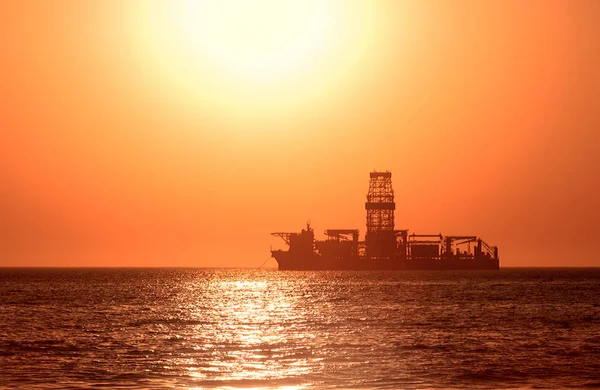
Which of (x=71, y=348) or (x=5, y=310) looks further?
(x=5, y=310)

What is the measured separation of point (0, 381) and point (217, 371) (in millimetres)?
9791

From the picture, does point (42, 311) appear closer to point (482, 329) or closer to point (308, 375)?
point (482, 329)

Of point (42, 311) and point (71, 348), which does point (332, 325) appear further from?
point (42, 311)

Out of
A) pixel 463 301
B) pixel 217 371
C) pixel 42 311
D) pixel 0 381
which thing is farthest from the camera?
pixel 463 301

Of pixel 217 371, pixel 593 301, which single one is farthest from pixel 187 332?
pixel 593 301

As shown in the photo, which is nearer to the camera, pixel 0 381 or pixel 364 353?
pixel 0 381

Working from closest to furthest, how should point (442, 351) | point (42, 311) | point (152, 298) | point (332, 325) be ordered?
1. point (442, 351)
2. point (332, 325)
3. point (42, 311)
4. point (152, 298)

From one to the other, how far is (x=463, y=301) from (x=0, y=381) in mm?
74352

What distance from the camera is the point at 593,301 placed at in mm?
113125

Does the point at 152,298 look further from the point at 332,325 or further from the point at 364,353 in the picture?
the point at 364,353

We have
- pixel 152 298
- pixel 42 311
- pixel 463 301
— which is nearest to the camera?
pixel 42 311

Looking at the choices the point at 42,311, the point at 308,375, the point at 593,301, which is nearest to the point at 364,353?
the point at 308,375

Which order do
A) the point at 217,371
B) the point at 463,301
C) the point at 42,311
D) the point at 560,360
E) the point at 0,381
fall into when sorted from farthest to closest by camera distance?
the point at 463,301, the point at 42,311, the point at 560,360, the point at 217,371, the point at 0,381

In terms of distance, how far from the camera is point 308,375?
146 feet
